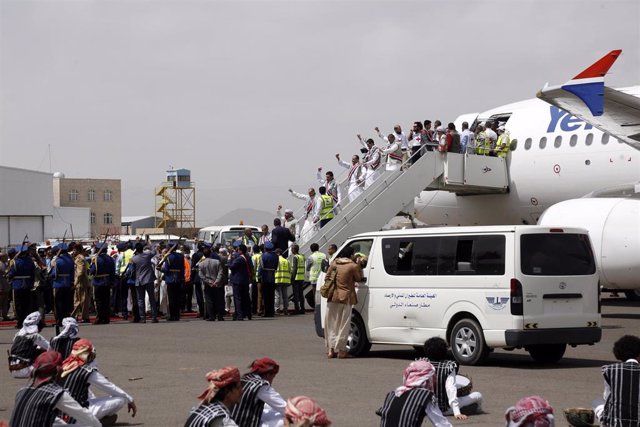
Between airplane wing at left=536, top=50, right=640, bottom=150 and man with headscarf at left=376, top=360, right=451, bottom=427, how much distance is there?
11.5 meters

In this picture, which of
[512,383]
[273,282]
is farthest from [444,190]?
[512,383]

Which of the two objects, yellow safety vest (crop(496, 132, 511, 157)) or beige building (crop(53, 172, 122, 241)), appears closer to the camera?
yellow safety vest (crop(496, 132, 511, 157))

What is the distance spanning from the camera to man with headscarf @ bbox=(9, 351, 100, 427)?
7117mm

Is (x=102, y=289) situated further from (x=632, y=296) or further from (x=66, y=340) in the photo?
(x=632, y=296)

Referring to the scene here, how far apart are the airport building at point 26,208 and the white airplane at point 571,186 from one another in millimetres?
40149

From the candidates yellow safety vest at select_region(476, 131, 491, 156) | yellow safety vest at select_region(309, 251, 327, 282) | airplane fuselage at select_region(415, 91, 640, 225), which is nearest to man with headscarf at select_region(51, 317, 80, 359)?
yellow safety vest at select_region(309, 251, 327, 282)

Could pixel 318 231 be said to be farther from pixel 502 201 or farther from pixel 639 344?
pixel 639 344

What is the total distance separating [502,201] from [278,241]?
6202mm

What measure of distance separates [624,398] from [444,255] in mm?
7083

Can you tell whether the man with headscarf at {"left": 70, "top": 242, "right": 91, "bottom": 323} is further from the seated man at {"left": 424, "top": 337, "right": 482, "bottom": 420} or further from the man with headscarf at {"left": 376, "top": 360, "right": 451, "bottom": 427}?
the man with headscarf at {"left": 376, "top": 360, "right": 451, "bottom": 427}

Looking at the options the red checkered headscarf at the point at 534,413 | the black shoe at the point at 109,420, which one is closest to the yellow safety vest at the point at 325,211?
the black shoe at the point at 109,420

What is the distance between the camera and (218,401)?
650 cm

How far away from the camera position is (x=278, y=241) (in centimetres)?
2648

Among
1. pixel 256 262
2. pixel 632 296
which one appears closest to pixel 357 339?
pixel 256 262
